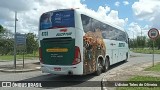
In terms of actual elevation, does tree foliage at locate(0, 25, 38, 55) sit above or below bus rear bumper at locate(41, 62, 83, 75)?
A: above

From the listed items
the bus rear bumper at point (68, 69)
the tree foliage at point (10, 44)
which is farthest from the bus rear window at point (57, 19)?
the tree foliage at point (10, 44)

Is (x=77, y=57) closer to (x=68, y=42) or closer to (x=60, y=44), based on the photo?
(x=68, y=42)

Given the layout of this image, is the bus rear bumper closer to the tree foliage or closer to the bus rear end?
the bus rear end

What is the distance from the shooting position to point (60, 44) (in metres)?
13.9

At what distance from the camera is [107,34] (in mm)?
18656

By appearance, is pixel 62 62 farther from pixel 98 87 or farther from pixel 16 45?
pixel 16 45

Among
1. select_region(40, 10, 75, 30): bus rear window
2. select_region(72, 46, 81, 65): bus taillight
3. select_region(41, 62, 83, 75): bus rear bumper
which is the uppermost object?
select_region(40, 10, 75, 30): bus rear window

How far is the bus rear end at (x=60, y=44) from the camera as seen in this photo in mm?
13492

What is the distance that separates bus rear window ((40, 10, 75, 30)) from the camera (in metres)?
13.6

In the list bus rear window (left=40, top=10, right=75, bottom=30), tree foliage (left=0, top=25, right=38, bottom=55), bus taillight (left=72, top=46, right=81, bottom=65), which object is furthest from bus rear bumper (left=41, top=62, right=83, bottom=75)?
tree foliage (left=0, top=25, right=38, bottom=55)

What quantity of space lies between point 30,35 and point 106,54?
39654 mm

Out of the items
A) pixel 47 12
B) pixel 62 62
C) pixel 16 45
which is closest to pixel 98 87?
pixel 62 62

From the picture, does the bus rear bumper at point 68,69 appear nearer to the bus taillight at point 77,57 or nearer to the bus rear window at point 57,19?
the bus taillight at point 77,57

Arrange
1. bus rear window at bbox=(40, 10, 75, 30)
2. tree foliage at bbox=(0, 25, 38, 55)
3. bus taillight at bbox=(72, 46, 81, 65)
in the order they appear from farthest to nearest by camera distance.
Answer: tree foliage at bbox=(0, 25, 38, 55), bus rear window at bbox=(40, 10, 75, 30), bus taillight at bbox=(72, 46, 81, 65)
